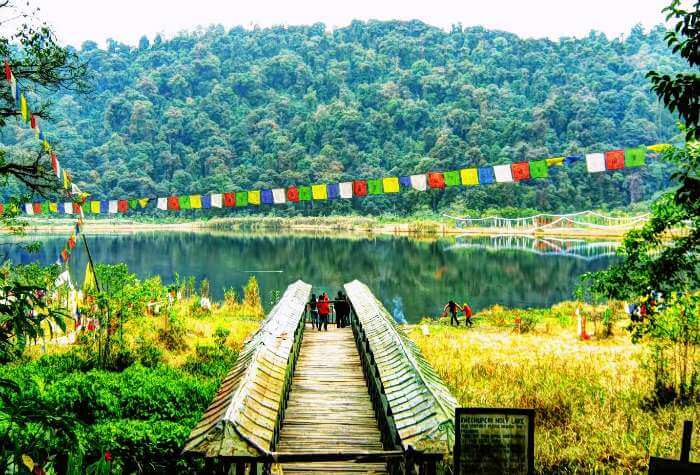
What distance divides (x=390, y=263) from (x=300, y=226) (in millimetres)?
30499

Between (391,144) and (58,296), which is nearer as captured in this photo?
(58,296)

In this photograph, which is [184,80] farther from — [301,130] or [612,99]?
[612,99]

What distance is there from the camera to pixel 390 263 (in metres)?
37.6

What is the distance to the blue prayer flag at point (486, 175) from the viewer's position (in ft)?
62.3

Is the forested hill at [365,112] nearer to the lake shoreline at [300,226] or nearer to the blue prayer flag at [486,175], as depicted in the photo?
the lake shoreline at [300,226]

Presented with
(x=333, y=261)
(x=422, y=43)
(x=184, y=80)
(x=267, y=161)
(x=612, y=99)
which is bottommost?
(x=333, y=261)

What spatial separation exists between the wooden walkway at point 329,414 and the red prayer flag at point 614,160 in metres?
10.6

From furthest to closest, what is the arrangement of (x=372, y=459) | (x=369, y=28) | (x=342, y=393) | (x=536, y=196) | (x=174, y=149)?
(x=369, y=28)
(x=174, y=149)
(x=536, y=196)
(x=342, y=393)
(x=372, y=459)

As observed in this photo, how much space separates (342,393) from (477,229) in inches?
2082

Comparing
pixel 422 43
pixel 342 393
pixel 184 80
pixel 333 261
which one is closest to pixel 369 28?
pixel 422 43

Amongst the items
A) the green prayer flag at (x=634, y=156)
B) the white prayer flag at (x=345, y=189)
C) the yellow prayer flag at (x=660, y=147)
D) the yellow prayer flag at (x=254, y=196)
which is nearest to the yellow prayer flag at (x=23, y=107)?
the yellow prayer flag at (x=660, y=147)

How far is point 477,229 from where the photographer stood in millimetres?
59312

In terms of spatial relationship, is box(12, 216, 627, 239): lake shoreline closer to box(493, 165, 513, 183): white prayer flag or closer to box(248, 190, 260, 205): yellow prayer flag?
box(248, 190, 260, 205): yellow prayer flag

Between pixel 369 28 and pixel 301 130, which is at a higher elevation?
pixel 369 28
